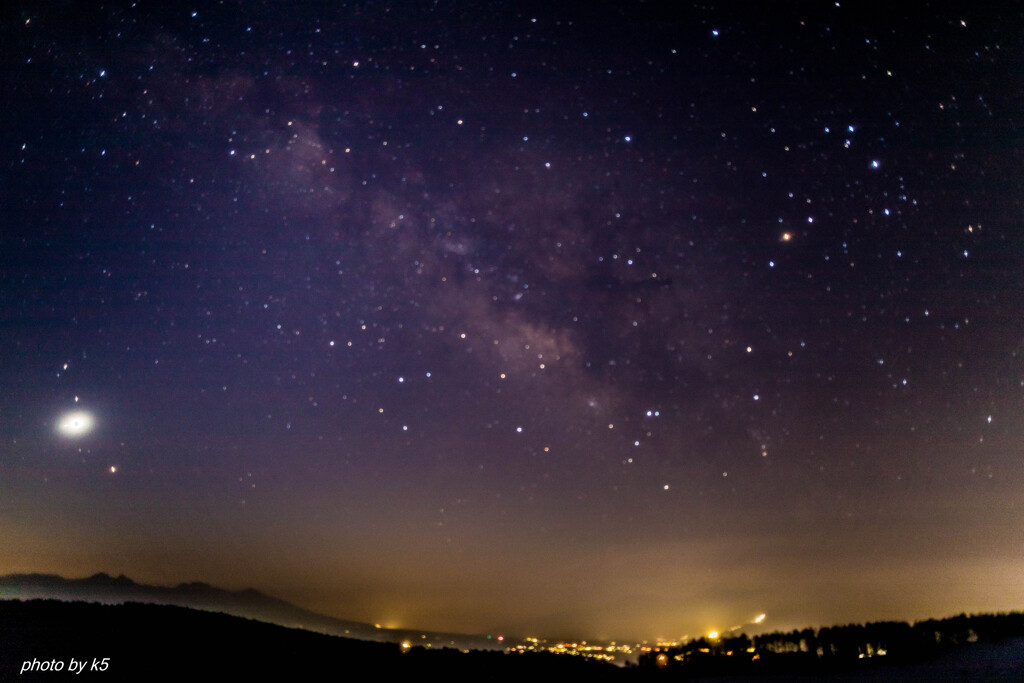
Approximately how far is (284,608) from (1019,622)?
501 feet

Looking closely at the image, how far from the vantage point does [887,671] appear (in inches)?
752

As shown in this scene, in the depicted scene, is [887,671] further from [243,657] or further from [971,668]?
[243,657]

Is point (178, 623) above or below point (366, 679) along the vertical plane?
above

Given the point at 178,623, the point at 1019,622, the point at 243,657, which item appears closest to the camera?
the point at 243,657

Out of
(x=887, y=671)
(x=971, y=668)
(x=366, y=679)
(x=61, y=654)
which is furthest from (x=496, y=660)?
(x=971, y=668)

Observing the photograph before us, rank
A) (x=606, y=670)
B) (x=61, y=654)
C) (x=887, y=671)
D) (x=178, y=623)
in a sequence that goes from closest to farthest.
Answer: (x=61, y=654) → (x=178, y=623) → (x=606, y=670) → (x=887, y=671)

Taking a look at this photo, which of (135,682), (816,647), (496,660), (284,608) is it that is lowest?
(284,608)

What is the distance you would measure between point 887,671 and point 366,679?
55.7 feet

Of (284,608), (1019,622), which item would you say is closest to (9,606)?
(1019,622)

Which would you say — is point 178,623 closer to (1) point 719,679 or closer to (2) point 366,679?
(2) point 366,679

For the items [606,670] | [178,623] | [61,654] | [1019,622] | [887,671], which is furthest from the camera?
[1019,622]

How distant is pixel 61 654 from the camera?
12812 mm

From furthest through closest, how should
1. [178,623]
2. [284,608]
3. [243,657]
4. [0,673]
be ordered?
[284,608], [178,623], [243,657], [0,673]

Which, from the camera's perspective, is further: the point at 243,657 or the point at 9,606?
the point at 9,606
